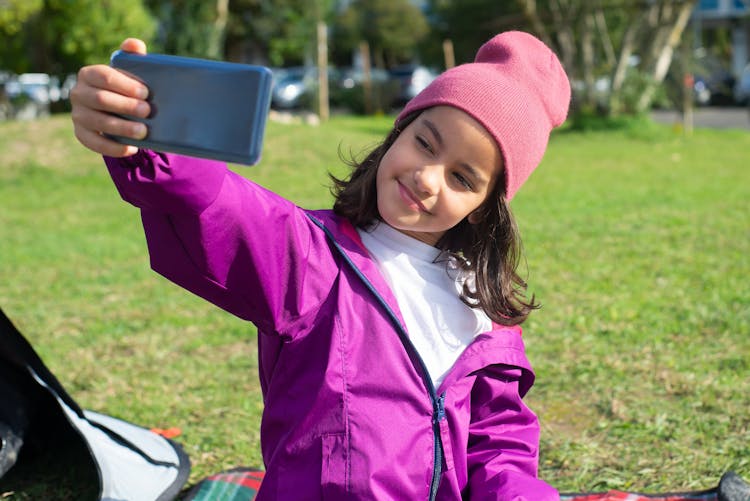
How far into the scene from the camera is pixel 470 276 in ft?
6.71

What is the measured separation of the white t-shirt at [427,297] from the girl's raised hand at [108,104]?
29.9 inches

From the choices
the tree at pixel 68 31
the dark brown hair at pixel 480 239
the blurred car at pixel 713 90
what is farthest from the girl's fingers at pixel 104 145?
the blurred car at pixel 713 90

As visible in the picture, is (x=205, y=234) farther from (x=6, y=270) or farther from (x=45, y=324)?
(x=6, y=270)

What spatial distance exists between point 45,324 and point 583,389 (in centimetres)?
278

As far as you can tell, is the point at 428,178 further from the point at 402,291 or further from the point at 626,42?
the point at 626,42

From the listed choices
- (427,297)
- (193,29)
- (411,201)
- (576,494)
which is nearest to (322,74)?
(193,29)

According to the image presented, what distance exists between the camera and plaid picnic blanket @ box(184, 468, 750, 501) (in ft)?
8.49

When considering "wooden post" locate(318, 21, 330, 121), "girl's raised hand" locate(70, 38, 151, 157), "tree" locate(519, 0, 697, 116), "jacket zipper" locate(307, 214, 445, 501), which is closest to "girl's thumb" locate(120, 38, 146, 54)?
"girl's raised hand" locate(70, 38, 151, 157)

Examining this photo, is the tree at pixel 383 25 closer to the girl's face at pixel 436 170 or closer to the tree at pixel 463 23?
the tree at pixel 463 23

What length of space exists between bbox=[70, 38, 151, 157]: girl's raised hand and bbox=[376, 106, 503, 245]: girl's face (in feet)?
2.12

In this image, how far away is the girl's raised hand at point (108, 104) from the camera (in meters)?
1.30

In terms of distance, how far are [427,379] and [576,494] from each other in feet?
3.64

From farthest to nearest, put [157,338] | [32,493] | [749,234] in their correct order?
[749,234] → [157,338] → [32,493]

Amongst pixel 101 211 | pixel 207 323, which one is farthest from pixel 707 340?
pixel 101 211
